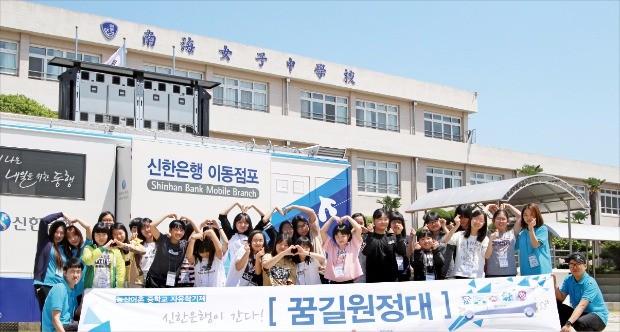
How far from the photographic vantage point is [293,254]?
29.4ft

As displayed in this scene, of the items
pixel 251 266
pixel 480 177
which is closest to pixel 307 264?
pixel 251 266

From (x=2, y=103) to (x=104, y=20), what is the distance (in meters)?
8.56

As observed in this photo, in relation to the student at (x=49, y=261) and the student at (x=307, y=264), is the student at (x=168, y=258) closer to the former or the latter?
the student at (x=49, y=261)

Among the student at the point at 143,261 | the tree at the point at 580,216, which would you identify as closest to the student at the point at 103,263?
the student at the point at 143,261

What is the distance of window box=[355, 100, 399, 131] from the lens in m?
46.1

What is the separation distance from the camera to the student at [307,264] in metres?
9.05

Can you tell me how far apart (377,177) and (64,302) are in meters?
38.7

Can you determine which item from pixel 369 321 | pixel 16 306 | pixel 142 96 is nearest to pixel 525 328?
pixel 369 321

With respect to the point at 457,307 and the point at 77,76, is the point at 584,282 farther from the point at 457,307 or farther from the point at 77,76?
the point at 77,76

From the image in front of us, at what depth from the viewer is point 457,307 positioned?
29.7 ft

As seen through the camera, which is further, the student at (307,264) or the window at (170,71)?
the window at (170,71)

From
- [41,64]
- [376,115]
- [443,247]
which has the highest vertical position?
[41,64]

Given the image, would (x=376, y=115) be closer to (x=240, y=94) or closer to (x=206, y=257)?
(x=240, y=94)

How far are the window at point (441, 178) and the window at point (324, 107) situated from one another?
7730 millimetres
